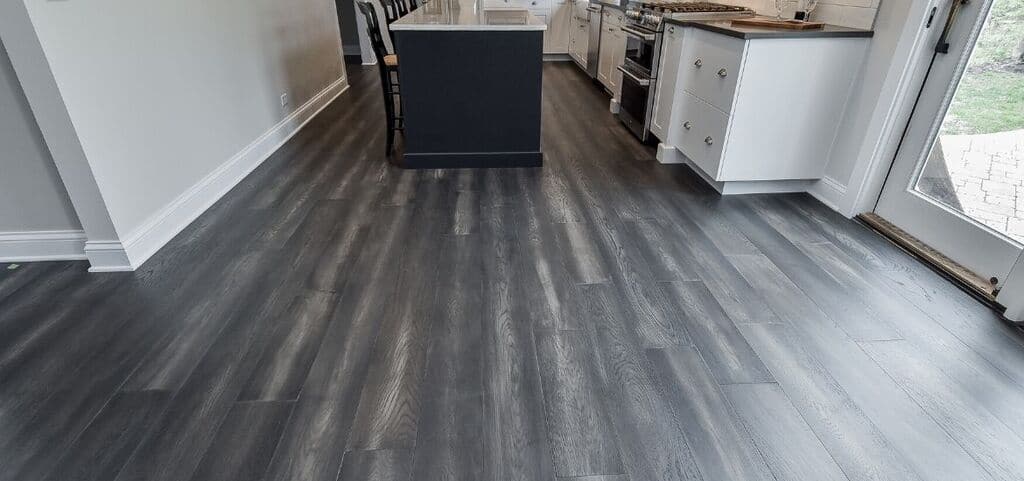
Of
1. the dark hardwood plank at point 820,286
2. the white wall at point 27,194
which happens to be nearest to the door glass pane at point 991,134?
the dark hardwood plank at point 820,286

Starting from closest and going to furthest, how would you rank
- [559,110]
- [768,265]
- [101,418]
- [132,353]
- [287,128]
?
[101,418] < [132,353] < [768,265] < [287,128] < [559,110]

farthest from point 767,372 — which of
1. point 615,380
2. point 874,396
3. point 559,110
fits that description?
point 559,110

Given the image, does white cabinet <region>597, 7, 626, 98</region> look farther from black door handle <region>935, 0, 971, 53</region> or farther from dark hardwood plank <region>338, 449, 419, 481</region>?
dark hardwood plank <region>338, 449, 419, 481</region>

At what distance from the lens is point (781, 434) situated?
1.33m

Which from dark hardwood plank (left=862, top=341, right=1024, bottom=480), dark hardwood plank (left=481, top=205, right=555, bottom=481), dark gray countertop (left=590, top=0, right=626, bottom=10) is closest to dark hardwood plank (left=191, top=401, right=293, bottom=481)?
dark hardwood plank (left=481, top=205, right=555, bottom=481)

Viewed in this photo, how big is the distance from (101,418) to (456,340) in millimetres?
987

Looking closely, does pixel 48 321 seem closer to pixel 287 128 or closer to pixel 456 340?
pixel 456 340

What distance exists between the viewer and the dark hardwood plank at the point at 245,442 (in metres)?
1.22

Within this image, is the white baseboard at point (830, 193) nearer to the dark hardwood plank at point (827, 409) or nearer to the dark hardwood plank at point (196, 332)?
the dark hardwood plank at point (827, 409)

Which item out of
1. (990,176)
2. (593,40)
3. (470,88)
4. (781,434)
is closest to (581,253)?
(781,434)

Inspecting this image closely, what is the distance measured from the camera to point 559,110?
4.64 metres

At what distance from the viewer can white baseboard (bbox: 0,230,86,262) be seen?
2090mm

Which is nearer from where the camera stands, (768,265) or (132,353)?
(132,353)

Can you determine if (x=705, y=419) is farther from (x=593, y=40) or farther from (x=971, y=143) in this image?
(x=593, y=40)
